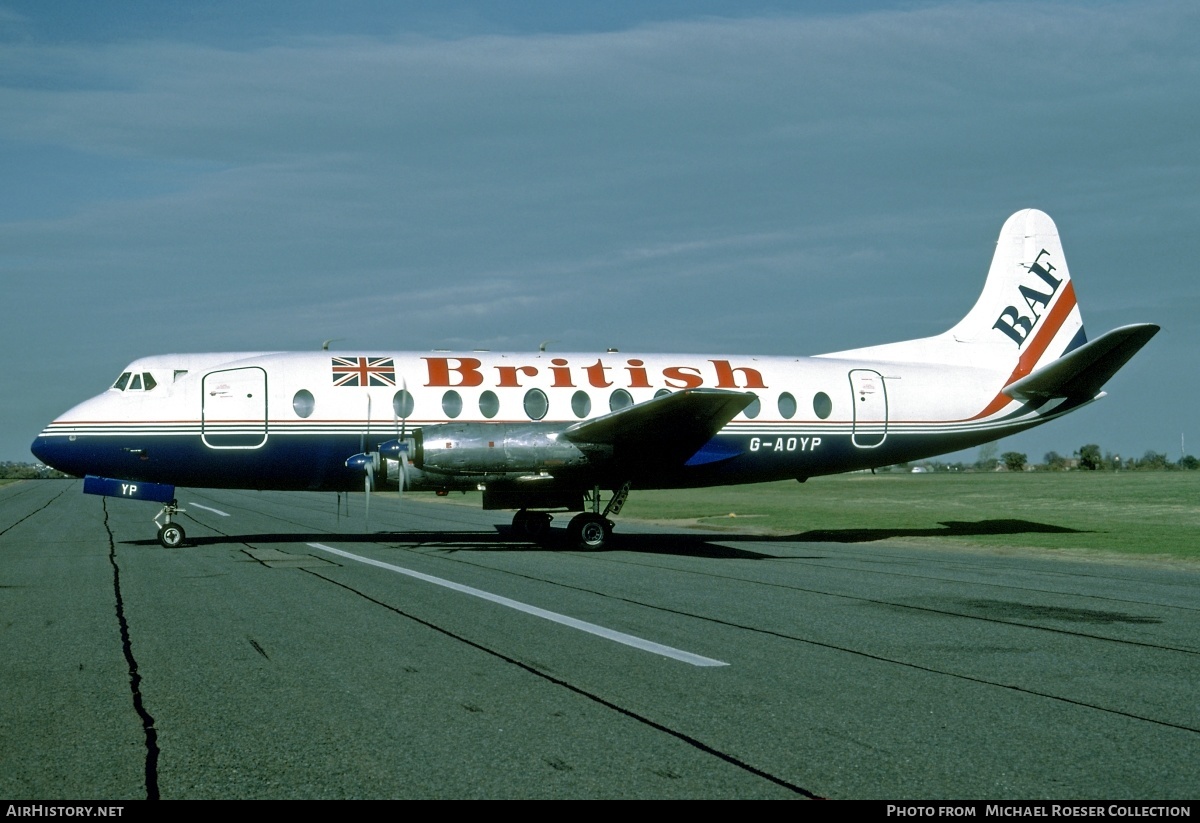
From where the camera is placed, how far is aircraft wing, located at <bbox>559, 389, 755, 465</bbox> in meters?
21.4

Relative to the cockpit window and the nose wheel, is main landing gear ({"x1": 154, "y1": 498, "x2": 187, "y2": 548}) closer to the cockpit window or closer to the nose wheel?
the nose wheel

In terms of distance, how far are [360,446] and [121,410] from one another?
16.7ft

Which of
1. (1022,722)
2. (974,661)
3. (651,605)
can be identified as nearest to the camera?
(1022,722)

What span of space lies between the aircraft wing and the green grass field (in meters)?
6.89

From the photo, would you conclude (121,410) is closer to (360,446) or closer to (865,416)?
(360,446)

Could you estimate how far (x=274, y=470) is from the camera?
77.4 feet

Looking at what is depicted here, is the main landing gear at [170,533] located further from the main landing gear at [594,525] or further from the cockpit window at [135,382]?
the main landing gear at [594,525]

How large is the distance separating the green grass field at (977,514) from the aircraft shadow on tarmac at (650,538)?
4.5 inches

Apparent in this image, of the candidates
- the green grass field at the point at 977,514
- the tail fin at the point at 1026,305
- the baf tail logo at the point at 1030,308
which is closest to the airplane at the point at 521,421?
the tail fin at the point at 1026,305

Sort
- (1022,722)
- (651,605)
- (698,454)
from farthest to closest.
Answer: (698,454), (651,605), (1022,722)

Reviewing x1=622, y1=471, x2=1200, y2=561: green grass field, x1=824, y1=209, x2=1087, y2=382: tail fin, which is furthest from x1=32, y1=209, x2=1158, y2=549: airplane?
x1=622, y1=471, x2=1200, y2=561: green grass field

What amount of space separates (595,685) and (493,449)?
1338cm

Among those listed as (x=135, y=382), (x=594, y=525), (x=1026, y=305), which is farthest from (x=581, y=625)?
(x=1026, y=305)
